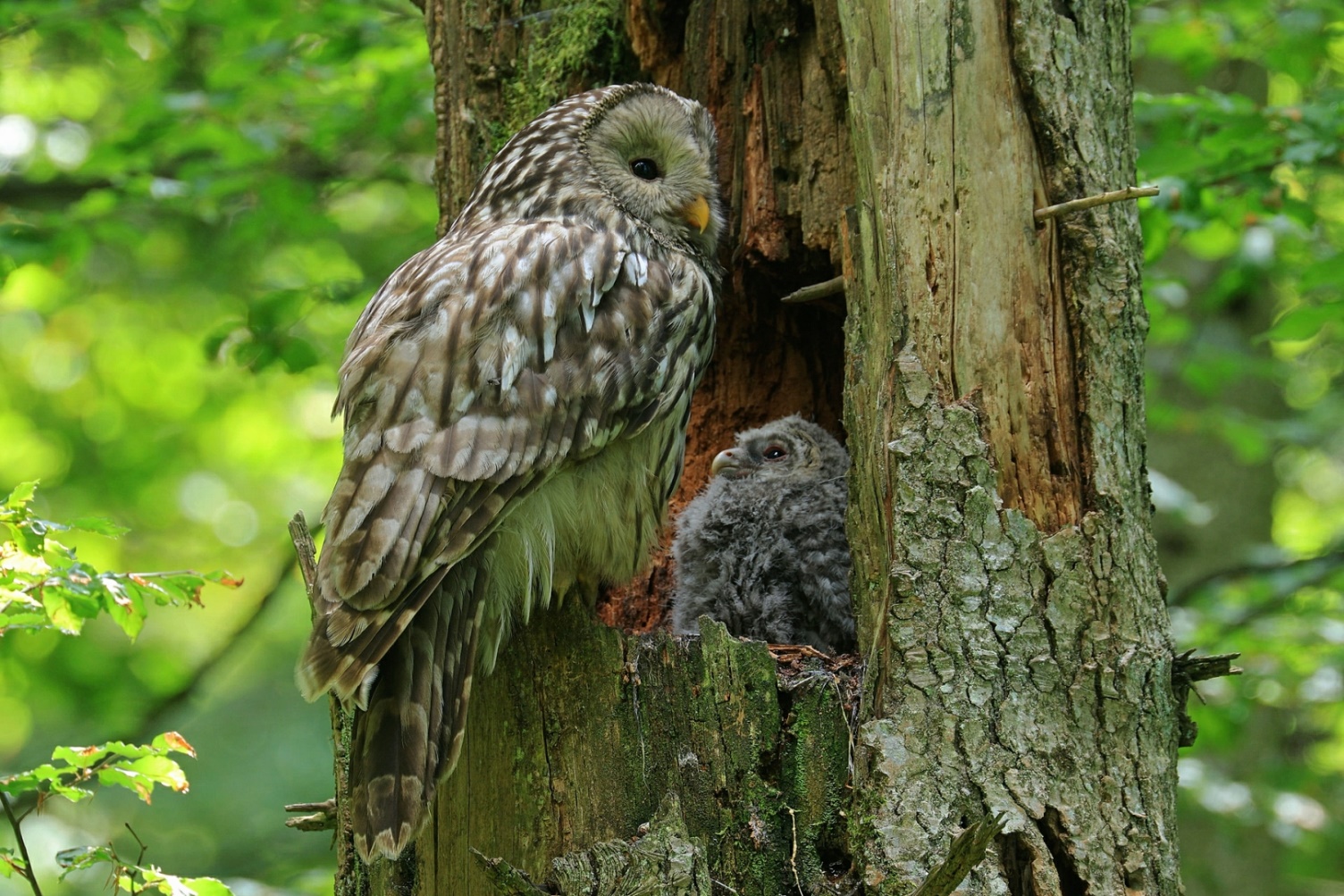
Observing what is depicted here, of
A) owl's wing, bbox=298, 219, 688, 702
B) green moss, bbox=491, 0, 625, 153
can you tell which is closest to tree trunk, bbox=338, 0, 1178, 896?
owl's wing, bbox=298, 219, 688, 702

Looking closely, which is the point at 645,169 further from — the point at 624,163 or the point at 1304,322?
the point at 1304,322

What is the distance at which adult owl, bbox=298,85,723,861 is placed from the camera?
103 inches

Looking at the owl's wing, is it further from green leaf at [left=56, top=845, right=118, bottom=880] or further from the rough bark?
green leaf at [left=56, top=845, right=118, bottom=880]

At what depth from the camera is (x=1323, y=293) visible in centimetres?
528

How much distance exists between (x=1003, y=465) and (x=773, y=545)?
121 cm

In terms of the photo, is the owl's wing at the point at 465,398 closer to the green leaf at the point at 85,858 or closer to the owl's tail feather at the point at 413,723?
the owl's tail feather at the point at 413,723

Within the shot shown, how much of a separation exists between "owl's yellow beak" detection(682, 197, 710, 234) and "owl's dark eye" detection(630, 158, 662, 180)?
0.20 metres

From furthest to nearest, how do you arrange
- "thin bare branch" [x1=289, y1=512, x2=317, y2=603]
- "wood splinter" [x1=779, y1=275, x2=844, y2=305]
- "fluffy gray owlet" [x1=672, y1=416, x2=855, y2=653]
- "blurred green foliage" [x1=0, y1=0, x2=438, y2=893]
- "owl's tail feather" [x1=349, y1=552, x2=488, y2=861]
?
1. "blurred green foliage" [x1=0, y1=0, x2=438, y2=893]
2. "fluffy gray owlet" [x1=672, y1=416, x2=855, y2=653]
3. "wood splinter" [x1=779, y1=275, x2=844, y2=305]
4. "thin bare branch" [x1=289, y1=512, x2=317, y2=603]
5. "owl's tail feather" [x1=349, y1=552, x2=488, y2=861]

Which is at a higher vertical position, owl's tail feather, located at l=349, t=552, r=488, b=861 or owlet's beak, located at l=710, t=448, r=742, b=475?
owlet's beak, located at l=710, t=448, r=742, b=475

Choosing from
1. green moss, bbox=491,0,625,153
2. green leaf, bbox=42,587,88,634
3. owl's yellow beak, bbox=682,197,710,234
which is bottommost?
green leaf, bbox=42,587,88,634

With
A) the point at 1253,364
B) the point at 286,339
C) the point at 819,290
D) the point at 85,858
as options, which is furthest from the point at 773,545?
the point at 1253,364

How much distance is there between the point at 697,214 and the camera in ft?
12.4

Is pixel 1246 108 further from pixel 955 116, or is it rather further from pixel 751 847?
pixel 751 847

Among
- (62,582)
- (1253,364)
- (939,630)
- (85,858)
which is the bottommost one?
(85,858)
